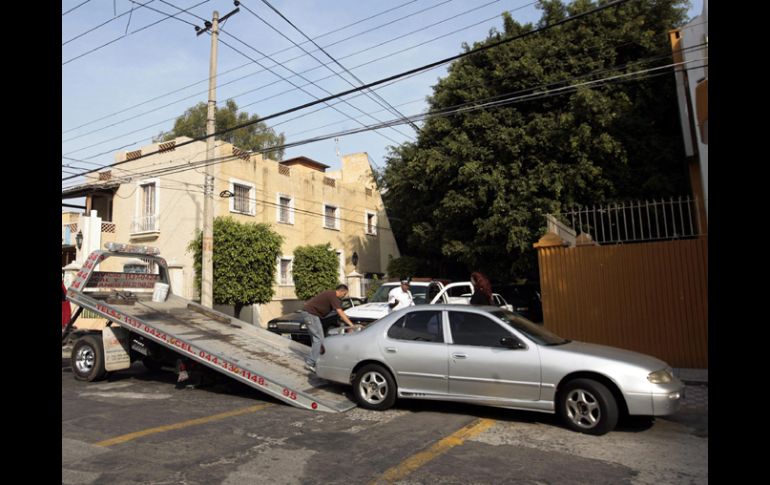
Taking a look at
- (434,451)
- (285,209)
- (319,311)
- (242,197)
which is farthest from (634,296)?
(285,209)

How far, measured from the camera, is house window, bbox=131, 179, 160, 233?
2109 cm

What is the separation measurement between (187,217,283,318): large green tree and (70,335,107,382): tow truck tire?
9558 millimetres

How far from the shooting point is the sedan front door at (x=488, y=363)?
609cm

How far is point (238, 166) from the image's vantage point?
2145 cm

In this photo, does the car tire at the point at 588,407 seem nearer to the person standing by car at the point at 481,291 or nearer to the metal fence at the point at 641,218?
the person standing by car at the point at 481,291

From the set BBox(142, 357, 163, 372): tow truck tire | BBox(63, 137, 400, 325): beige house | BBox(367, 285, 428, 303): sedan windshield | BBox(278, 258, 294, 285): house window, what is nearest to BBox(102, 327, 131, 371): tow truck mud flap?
BBox(142, 357, 163, 372): tow truck tire

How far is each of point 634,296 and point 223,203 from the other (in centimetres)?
1569

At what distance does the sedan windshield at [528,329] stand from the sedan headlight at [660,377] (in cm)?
113

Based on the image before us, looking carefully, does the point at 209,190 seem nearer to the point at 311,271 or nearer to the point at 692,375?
the point at 311,271

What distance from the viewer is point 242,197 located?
71.6ft

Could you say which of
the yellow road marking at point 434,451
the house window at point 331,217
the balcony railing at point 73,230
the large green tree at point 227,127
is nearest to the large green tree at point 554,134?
the house window at point 331,217

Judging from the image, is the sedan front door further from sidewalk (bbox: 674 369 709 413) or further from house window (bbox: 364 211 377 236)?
house window (bbox: 364 211 377 236)
